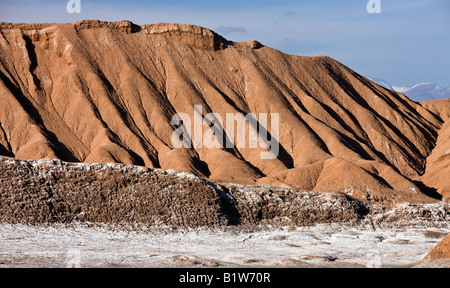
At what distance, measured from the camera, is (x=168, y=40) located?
104562 mm

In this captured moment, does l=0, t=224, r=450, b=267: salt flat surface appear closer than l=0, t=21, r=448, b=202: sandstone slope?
Yes

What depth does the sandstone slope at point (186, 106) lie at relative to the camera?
7900cm

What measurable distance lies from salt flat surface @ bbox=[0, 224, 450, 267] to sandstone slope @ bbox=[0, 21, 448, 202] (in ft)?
96.7

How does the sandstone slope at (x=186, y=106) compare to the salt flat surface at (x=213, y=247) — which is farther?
the sandstone slope at (x=186, y=106)

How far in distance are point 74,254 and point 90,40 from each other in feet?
247

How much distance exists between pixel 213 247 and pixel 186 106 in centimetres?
6198

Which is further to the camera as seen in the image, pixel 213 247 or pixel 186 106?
pixel 186 106

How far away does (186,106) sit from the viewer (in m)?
94.2

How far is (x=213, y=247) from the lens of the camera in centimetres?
3350

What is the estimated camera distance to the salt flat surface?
2745cm

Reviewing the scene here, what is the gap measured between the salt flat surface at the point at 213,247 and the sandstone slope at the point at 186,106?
2948 cm

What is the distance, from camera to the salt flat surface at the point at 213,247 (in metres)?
27.5

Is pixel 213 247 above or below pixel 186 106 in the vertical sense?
below
